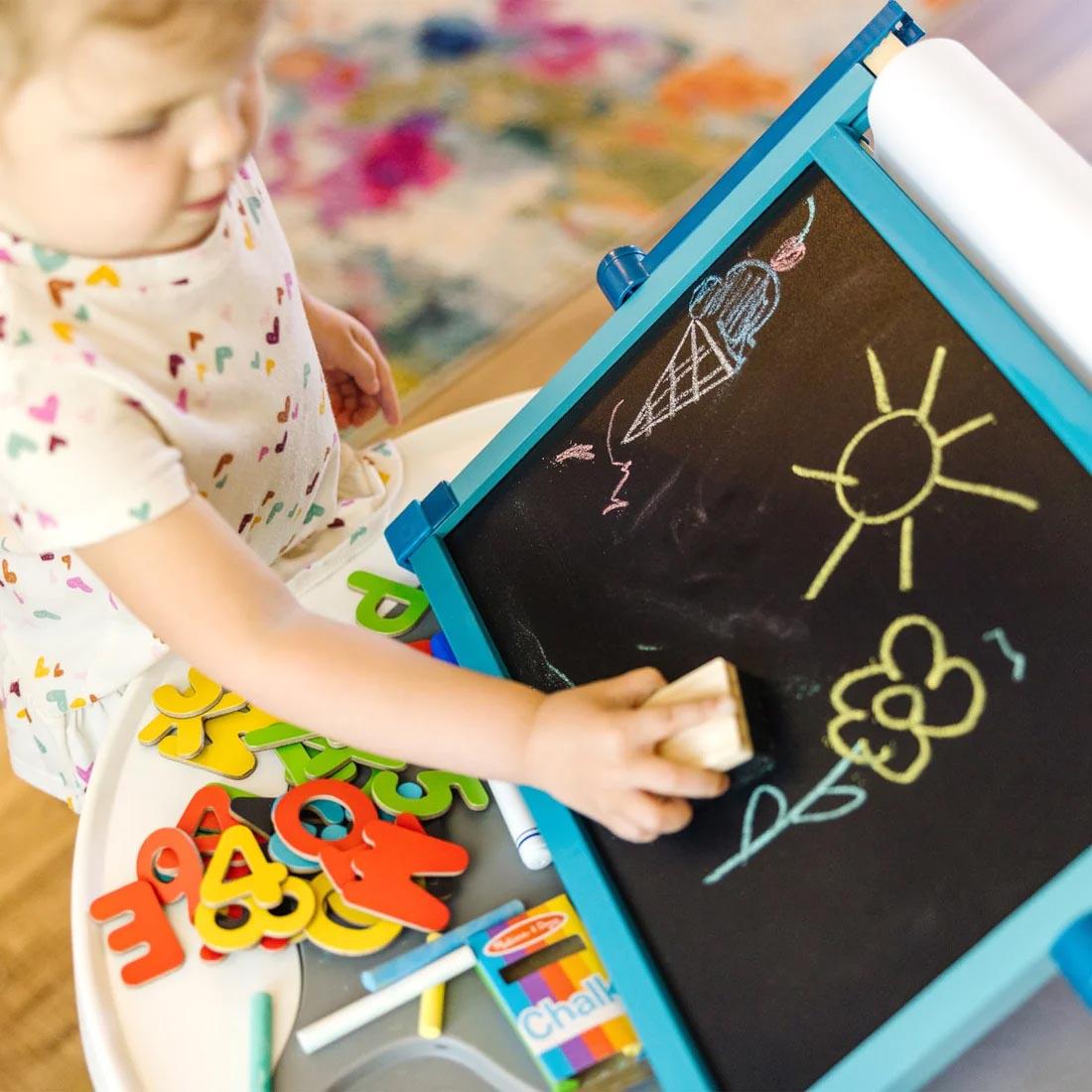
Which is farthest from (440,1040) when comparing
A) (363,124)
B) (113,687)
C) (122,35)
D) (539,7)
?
(539,7)

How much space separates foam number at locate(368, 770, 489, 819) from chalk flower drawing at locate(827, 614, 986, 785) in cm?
22

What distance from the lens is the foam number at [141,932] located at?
0.61 metres

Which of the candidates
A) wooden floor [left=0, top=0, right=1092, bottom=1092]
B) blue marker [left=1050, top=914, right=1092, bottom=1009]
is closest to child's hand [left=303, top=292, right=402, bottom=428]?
wooden floor [left=0, top=0, right=1092, bottom=1092]

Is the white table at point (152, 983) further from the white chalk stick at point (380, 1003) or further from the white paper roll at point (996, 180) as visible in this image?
the white paper roll at point (996, 180)

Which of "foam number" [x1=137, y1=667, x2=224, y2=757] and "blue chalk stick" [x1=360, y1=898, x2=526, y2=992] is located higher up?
"foam number" [x1=137, y1=667, x2=224, y2=757]

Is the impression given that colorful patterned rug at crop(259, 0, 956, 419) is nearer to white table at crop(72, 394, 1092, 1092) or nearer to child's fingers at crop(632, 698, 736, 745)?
white table at crop(72, 394, 1092, 1092)

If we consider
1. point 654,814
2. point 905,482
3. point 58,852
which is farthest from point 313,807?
point 58,852

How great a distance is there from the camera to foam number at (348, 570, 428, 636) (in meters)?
0.73

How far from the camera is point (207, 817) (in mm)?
663

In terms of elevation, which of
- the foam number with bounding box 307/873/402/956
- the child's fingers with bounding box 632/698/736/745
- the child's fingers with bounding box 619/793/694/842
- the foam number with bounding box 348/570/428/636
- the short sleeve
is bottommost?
the child's fingers with bounding box 619/793/694/842

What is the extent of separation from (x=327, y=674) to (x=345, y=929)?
135 mm

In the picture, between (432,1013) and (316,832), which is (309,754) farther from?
(432,1013)

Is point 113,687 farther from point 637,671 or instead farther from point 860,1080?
point 860,1080

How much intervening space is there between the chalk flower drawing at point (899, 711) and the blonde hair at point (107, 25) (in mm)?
→ 350
